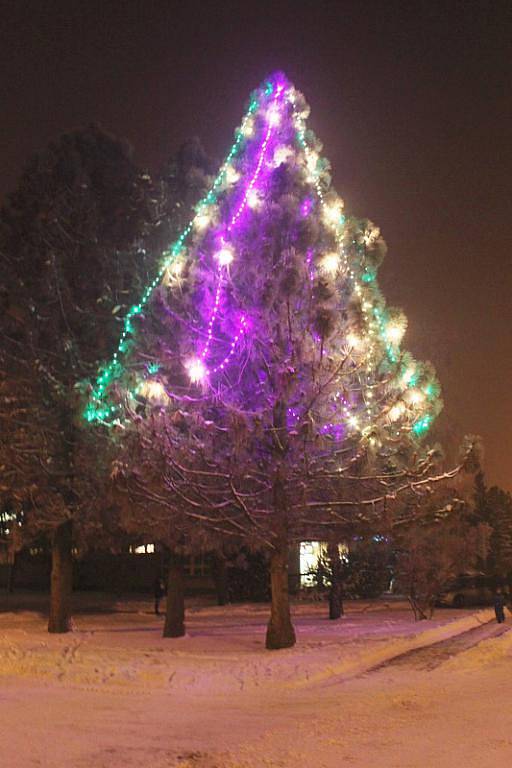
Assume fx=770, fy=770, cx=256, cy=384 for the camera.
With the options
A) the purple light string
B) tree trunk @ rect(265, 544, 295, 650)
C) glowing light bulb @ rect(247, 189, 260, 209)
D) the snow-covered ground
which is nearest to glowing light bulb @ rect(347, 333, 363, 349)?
the purple light string

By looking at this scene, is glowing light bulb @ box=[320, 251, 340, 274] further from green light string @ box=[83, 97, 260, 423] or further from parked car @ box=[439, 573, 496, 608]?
parked car @ box=[439, 573, 496, 608]

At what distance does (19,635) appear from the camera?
54.2ft

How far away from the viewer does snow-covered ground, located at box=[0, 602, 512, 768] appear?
660cm

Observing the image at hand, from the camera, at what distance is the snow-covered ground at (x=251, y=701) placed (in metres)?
6.60

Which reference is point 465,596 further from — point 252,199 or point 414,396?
point 252,199

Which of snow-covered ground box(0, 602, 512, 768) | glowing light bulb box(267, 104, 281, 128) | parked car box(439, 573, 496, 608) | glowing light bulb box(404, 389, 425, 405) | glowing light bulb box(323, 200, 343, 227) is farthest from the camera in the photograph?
parked car box(439, 573, 496, 608)

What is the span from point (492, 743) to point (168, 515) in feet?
24.6

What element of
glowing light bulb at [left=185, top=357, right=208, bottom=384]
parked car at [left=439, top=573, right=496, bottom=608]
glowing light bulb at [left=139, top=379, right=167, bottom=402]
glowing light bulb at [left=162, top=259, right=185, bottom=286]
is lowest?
parked car at [left=439, top=573, right=496, bottom=608]

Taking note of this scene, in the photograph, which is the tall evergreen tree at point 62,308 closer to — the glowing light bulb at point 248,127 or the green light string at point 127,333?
the green light string at point 127,333

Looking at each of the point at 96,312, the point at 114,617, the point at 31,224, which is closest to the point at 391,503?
the point at 96,312

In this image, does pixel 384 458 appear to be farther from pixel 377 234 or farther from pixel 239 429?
pixel 377 234

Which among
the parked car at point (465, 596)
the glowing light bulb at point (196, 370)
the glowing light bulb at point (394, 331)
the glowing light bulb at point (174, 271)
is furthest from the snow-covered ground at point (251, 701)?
the parked car at point (465, 596)

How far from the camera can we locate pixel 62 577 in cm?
1770

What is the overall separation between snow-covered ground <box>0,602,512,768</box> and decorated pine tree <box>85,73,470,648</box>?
7.68 ft
